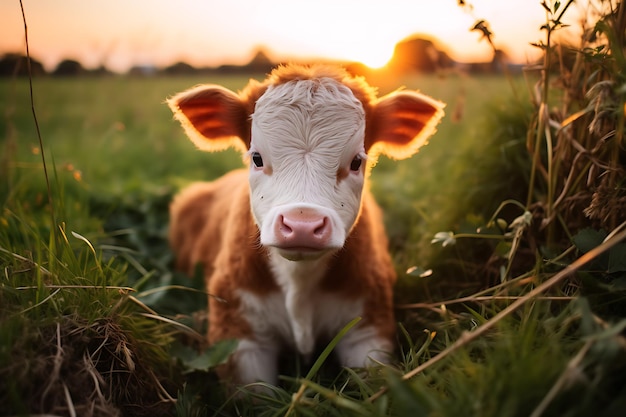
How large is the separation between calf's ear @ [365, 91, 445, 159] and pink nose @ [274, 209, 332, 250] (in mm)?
873

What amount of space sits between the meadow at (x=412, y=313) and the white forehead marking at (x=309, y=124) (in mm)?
727

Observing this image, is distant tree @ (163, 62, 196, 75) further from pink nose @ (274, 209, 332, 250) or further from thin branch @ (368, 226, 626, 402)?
thin branch @ (368, 226, 626, 402)

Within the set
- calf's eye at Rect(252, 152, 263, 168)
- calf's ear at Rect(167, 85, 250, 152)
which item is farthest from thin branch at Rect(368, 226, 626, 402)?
calf's ear at Rect(167, 85, 250, 152)

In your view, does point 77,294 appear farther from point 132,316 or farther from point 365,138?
point 365,138

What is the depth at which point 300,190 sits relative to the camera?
90.2 inches

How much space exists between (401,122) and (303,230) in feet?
4.04

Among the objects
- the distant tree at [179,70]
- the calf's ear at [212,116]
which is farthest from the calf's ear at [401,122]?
the distant tree at [179,70]

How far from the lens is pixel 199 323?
10.6ft

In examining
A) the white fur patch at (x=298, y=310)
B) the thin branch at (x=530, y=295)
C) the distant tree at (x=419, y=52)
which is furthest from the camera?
the distant tree at (x=419, y=52)

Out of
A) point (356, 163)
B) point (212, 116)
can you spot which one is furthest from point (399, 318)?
point (212, 116)

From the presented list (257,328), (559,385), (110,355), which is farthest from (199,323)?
(559,385)

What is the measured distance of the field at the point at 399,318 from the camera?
165 cm

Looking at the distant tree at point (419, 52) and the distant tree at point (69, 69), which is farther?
the distant tree at point (69, 69)

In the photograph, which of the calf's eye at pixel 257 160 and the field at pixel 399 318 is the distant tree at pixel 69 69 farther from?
the calf's eye at pixel 257 160
